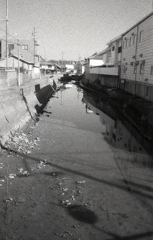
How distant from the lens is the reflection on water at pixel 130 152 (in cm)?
1039

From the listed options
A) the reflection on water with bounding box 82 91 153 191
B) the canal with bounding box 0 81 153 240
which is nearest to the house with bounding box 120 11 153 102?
the reflection on water with bounding box 82 91 153 191

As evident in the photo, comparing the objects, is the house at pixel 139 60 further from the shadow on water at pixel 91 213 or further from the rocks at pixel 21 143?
the shadow on water at pixel 91 213

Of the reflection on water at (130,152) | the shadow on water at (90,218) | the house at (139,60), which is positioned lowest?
the shadow on water at (90,218)

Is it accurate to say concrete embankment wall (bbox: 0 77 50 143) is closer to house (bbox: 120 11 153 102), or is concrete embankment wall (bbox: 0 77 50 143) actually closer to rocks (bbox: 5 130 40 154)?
rocks (bbox: 5 130 40 154)

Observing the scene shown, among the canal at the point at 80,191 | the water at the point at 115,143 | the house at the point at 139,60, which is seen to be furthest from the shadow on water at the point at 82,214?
the house at the point at 139,60

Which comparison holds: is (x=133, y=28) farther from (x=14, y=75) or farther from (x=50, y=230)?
(x=50, y=230)

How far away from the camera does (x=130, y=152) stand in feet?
44.7

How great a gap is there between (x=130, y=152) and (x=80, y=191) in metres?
5.49

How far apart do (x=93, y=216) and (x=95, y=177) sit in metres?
2.81

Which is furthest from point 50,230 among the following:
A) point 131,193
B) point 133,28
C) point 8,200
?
point 133,28

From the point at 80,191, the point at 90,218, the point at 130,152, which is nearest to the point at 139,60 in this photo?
the point at 130,152

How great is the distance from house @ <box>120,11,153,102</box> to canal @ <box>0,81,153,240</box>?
7988mm

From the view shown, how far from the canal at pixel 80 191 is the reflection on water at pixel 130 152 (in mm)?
39

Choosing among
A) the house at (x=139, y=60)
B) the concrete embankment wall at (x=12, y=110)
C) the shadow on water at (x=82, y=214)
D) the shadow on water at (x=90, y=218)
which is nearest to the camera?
the shadow on water at (x=90, y=218)
